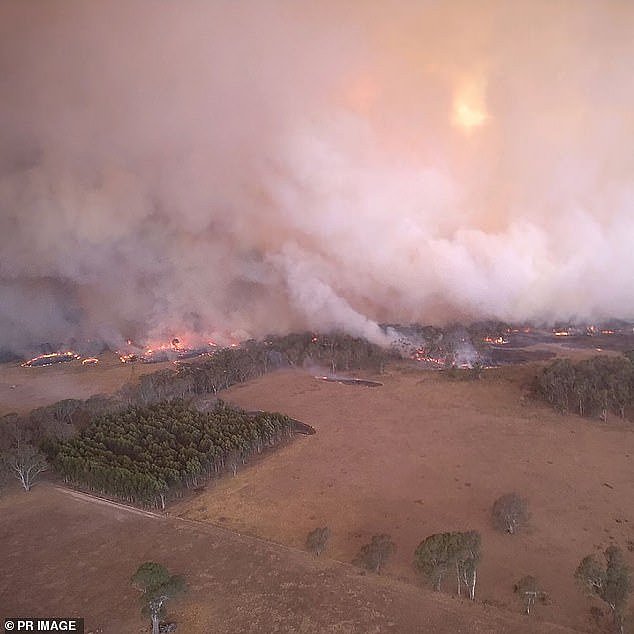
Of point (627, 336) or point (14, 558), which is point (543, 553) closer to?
point (14, 558)

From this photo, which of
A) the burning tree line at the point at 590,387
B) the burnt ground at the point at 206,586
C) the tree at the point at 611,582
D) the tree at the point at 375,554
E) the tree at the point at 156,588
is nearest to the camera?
the tree at the point at 611,582

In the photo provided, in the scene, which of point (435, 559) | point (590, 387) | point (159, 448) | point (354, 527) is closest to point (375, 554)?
point (435, 559)

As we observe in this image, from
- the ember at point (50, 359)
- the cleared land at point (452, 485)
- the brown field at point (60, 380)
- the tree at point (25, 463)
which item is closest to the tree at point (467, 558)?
the cleared land at point (452, 485)

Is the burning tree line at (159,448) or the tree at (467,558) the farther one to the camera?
the burning tree line at (159,448)

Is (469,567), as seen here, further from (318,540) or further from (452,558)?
(318,540)

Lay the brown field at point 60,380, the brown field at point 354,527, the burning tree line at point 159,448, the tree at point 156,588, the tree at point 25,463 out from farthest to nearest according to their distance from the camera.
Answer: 1. the brown field at point 60,380
2. the tree at point 25,463
3. the burning tree line at point 159,448
4. the brown field at point 354,527
5. the tree at point 156,588

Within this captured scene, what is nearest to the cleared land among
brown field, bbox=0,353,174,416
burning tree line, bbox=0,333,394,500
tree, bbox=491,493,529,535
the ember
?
tree, bbox=491,493,529,535

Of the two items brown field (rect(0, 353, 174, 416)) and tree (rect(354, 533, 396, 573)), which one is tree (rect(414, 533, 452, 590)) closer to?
tree (rect(354, 533, 396, 573))

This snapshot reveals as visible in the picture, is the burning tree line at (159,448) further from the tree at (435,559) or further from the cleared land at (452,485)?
the tree at (435,559)
